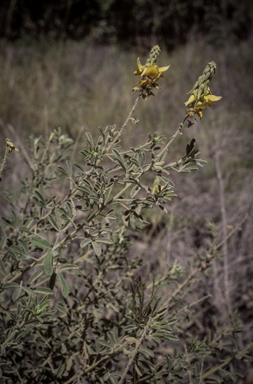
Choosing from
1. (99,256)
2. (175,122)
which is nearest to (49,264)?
(99,256)

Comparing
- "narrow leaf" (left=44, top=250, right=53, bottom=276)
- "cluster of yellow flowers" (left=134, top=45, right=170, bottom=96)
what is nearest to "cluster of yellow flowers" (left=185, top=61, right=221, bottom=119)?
"cluster of yellow flowers" (left=134, top=45, right=170, bottom=96)

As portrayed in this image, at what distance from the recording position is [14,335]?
71 cm

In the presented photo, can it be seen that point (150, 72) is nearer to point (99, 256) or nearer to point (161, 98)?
point (99, 256)

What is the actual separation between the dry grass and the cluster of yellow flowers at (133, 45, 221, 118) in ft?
1.54

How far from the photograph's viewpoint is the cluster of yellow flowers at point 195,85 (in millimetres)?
615

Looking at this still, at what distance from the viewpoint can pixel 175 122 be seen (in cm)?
296

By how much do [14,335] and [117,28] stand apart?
7.12m

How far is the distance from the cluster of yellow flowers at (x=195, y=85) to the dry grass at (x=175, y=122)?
0.47 metres

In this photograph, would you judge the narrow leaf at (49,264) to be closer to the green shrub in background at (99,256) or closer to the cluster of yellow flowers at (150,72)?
the green shrub in background at (99,256)

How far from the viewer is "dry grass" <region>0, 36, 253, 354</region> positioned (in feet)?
5.30

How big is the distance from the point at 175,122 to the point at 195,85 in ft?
7.91

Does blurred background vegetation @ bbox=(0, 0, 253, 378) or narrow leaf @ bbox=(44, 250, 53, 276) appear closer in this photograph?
narrow leaf @ bbox=(44, 250, 53, 276)

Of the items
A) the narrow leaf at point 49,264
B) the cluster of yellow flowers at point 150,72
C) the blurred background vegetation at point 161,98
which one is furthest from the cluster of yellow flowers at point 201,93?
the blurred background vegetation at point 161,98

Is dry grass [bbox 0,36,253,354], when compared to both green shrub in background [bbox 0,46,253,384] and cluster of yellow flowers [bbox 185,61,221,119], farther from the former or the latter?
cluster of yellow flowers [bbox 185,61,221,119]
